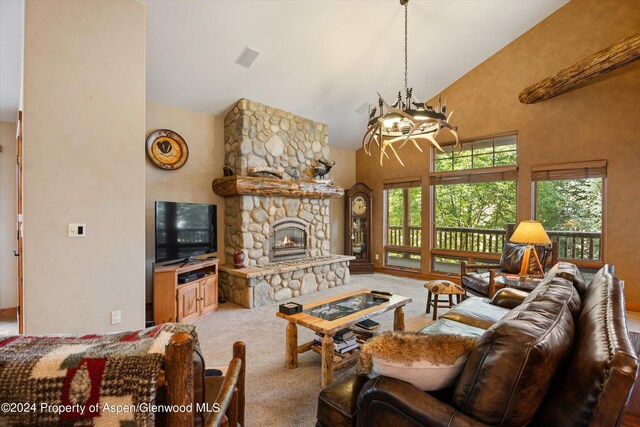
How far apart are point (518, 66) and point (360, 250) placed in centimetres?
436

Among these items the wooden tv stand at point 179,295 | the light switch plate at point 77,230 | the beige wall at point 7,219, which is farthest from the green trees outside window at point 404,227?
the beige wall at point 7,219

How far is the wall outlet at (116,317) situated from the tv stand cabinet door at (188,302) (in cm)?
87

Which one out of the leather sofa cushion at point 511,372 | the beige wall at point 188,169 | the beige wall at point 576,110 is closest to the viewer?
Answer: the leather sofa cushion at point 511,372

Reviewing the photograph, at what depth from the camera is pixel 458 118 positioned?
548 centimetres

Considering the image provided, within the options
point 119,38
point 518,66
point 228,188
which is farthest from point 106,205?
point 518,66

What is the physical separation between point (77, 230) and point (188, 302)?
5.10 feet

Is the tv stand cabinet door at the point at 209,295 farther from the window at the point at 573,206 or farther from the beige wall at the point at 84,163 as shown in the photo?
the window at the point at 573,206

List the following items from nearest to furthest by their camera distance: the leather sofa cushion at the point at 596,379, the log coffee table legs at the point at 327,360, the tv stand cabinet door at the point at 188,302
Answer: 1. the leather sofa cushion at the point at 596,379
2. the log coffee table legs at the point at 327,360
3. the tv stand cabinet door at the point at 188,302

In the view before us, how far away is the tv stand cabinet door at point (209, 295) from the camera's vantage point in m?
3.91

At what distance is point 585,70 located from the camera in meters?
3.91

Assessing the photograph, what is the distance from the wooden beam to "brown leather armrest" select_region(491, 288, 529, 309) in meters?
3.16

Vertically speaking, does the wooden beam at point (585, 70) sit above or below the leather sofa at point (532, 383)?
above

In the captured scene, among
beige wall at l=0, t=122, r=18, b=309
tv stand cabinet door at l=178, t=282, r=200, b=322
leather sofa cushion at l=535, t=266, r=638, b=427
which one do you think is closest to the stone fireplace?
tv stand cabinet door at l=178, t=282, r=200, b=322

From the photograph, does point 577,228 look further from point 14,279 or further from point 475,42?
point 14,279
